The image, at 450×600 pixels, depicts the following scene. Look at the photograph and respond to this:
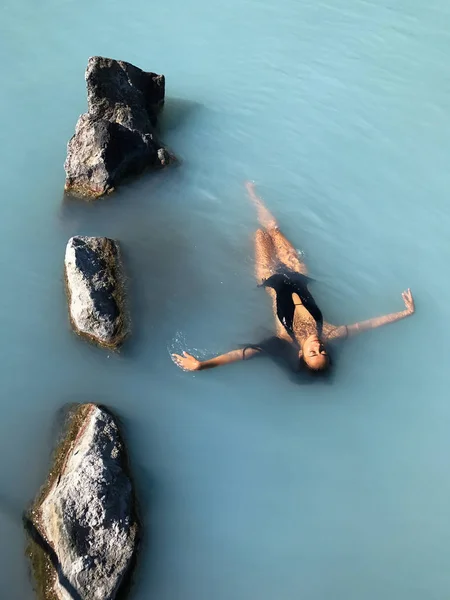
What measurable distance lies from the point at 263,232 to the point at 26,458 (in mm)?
3895

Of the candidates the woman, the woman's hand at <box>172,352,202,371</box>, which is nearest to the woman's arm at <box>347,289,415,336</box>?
the woman

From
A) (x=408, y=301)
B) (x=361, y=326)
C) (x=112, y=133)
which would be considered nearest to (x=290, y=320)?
(x=361, y=326)

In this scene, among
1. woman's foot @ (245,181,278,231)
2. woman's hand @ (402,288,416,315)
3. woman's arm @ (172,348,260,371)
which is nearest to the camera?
woman's arm @ (172,348,260,371)

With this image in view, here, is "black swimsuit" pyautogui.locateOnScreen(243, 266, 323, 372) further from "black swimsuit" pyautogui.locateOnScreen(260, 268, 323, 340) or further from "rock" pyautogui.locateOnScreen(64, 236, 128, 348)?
"rock" pyautogui.locateOnScreen(64, 236, 128, 348)

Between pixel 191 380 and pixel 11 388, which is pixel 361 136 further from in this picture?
pixel 11 388

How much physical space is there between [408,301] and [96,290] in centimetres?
363

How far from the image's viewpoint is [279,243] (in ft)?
24.4

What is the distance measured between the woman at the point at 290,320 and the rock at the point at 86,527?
146cm

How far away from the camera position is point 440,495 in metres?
5.66

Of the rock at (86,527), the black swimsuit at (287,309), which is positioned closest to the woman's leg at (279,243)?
the black swimsuit at (287,309)

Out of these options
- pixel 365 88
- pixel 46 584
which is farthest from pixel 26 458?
pixel 365 88

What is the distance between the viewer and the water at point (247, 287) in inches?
209

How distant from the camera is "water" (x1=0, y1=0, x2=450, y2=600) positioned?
532cm

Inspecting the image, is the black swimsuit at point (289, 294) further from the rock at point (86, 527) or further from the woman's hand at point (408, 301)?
the rock at point (86, 527)
